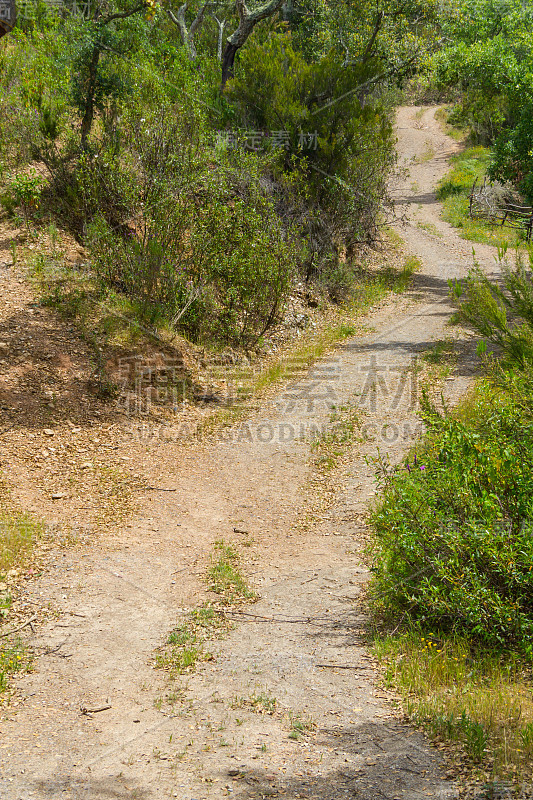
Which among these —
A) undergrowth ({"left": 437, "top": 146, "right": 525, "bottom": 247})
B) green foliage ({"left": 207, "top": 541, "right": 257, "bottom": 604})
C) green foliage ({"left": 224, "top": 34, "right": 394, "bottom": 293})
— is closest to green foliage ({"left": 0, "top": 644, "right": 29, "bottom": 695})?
green foliage ({"left": 207, "top": 541, "right": 257, "bottom": 604})

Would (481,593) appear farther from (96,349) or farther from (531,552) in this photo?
(96,349)

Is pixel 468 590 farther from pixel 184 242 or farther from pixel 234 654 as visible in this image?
pixel 184 242

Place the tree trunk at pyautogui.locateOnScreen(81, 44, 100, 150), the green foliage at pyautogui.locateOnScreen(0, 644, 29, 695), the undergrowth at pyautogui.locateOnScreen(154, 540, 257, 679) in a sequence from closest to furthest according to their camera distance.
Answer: the green foliage at pyautogui.locateOnScreen(0, 644, 29, 695) → the undergrowth at pyautogui.locateOnScreen(154, 540, 257, 679) → the tree trunk at pyautogui.locateOnScreen(81, 44, 100, 150)

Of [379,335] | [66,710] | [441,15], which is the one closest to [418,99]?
[441,15]

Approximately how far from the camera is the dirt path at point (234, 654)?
303 cm

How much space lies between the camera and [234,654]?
13.8ft

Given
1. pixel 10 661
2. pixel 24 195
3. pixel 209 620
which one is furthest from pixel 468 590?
pixel 24 195

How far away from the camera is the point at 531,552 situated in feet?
Result: 11.9

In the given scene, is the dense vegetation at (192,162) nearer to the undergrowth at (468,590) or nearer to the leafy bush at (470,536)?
the leafy bush at (470,536)

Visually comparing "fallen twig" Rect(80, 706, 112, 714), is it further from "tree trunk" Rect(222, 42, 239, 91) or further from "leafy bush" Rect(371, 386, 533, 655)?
"tree trunk" Rect(222, 42, 239, 91)

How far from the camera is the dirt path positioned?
303 centimetres

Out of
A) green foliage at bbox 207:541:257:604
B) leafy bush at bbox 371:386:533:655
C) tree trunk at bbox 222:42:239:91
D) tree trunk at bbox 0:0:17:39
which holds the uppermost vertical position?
tree trunk at bbox 222:42:239:91

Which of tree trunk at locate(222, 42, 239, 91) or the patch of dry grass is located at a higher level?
tree trunk at locate(222, 42, 239, 91)

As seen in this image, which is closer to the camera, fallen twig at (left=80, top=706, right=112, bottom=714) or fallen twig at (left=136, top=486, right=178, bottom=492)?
fallen twig at (left=80, top=706, right=112, bottom=714)
